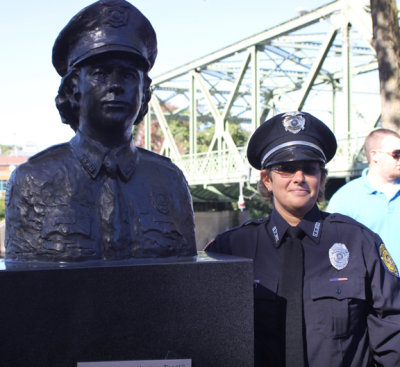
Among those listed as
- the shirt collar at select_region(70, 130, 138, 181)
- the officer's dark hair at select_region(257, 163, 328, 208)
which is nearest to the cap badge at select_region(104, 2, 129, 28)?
the shirt collar at select_region(70, 130, 138, 181)

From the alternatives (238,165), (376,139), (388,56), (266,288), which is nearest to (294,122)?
(266,288)

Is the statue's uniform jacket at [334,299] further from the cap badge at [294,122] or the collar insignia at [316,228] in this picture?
the cap badge at [294,122]

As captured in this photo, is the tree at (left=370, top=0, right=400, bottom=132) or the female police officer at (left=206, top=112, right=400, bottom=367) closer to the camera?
the female police officer at (left=206, top=112, right=400, bottom=367)

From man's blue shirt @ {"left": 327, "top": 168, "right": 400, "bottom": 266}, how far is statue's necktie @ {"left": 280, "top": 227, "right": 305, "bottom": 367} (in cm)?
149

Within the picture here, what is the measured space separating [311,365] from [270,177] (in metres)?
0.82

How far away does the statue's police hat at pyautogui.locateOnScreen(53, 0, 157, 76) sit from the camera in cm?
235

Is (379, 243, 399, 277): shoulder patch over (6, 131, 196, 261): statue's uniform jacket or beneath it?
beneath

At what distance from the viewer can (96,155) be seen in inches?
95.6

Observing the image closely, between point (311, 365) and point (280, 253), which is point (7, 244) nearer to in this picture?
point (280, 253)

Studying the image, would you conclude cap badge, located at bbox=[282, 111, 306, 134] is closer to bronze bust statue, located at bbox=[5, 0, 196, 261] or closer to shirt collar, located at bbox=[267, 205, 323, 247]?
shirt collar, located at bbox=[267, 205, 323, 247]

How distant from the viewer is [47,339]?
1957 mm

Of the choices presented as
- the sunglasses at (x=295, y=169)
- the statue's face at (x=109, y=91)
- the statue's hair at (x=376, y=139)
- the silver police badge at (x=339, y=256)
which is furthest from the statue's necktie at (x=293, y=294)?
the statue's hair at (x=376, y=139)

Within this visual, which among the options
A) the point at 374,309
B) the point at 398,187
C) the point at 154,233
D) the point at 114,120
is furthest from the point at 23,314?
the point at 398,187

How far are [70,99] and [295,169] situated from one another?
1.10 m
